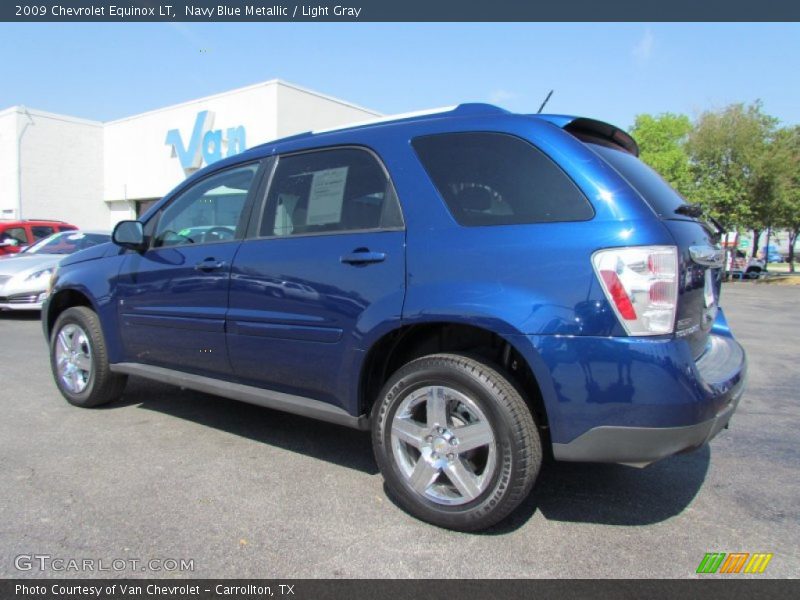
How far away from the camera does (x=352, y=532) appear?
8.68ft

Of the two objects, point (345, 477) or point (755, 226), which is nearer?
point (345, 477)

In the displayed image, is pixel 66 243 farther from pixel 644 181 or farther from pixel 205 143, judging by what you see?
pixel 205 143

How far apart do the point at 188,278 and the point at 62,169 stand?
2808 centimetres

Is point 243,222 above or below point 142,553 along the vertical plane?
above

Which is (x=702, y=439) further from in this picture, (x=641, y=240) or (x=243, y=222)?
(x=243, y=222)

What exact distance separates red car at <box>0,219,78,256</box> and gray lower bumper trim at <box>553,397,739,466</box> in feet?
41.5

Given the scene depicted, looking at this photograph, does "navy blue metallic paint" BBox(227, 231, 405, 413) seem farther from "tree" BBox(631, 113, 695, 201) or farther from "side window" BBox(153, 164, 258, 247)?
"tree" BBox(631, 113, 695, 201)

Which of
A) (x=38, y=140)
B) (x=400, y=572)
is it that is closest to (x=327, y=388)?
(x=400, y=572)

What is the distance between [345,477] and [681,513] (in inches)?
67.7

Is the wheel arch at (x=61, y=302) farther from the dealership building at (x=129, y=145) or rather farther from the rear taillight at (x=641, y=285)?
the dealership building at (x=129, y=145)

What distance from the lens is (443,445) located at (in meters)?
2.66

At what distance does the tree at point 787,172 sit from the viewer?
2698 cm

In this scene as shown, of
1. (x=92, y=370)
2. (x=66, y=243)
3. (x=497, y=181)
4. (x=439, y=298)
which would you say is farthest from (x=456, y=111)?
(x=66, y=243)
